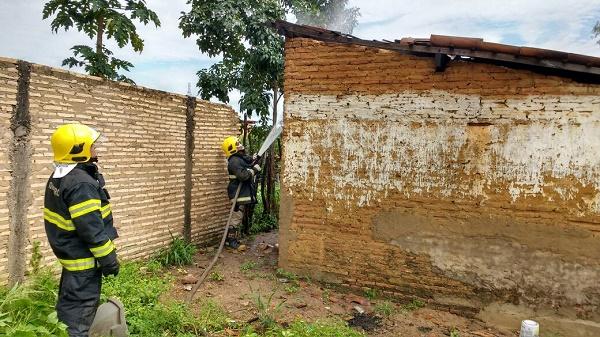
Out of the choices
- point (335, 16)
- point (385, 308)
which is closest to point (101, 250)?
point (385, 308)

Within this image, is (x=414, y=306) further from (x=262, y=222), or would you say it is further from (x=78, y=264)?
(x=262, y=222)

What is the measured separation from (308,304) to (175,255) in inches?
105

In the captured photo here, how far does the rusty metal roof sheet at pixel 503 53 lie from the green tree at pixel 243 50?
4.69m

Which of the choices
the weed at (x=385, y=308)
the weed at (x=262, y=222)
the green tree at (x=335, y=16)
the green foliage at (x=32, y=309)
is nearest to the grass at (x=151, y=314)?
the green foliage at (x=32, y=309)

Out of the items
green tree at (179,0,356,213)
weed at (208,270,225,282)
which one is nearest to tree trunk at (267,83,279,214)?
green tree at (179,0,356,213)

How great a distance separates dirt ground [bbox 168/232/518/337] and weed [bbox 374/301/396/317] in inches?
0.6

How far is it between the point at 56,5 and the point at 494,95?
26.4 ft

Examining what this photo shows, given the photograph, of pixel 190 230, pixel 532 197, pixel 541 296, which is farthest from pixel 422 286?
pixel 190 230

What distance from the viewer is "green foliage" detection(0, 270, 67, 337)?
11.5 ft

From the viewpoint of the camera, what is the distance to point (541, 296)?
5.05m

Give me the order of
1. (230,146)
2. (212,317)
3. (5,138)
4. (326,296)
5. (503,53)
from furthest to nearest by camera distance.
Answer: (230,146) < (326,296) < (212,317) < (503,53) < (5,138)

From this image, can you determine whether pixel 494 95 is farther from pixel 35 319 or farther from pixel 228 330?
pixel 35 319

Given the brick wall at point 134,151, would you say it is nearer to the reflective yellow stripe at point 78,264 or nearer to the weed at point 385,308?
the reflective yellow stripe at point 78,264

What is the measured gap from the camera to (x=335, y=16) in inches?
515
